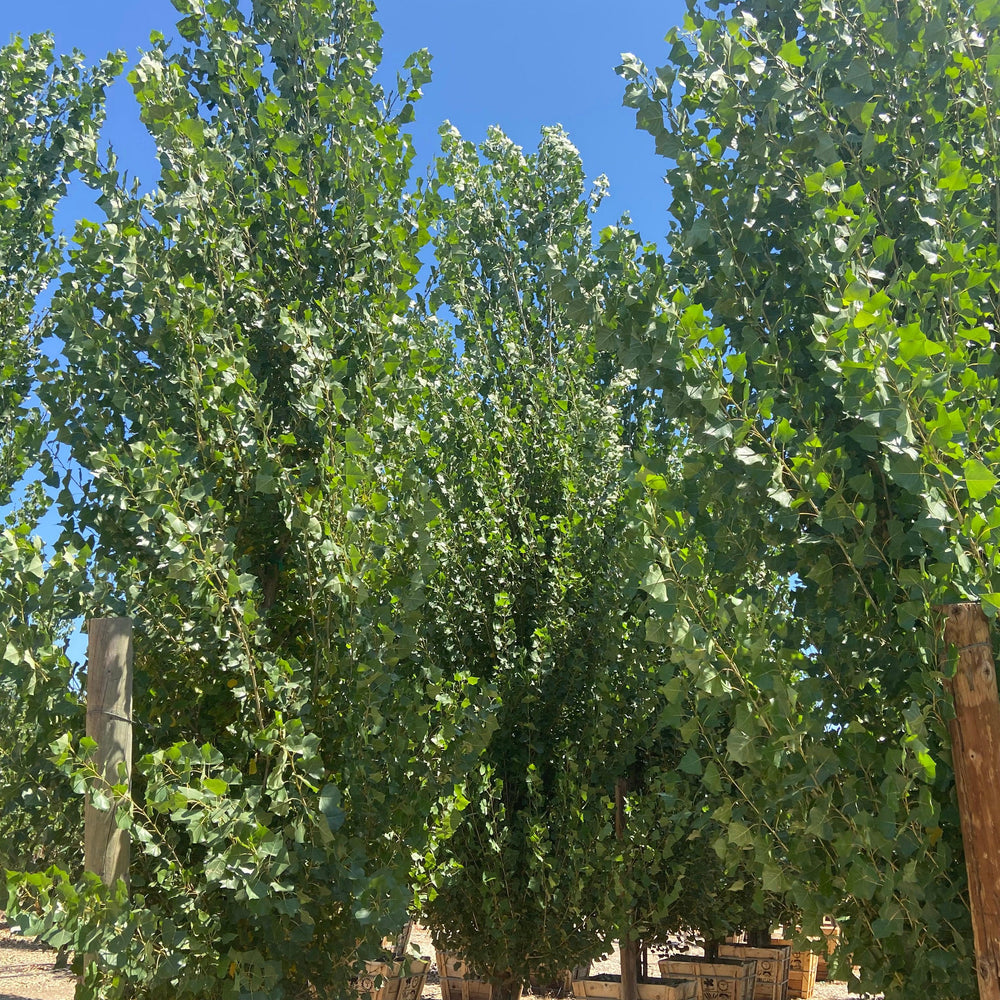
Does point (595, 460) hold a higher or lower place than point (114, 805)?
higher

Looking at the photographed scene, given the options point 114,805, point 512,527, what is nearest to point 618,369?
point 512,527

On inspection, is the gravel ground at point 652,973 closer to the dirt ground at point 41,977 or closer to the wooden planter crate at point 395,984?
the dirt ground at point 41,977

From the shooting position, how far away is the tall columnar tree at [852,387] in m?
3.01

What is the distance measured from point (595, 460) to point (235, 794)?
4.51 m

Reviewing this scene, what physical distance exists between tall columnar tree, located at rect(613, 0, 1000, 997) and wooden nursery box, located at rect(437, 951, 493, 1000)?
15.9 feet

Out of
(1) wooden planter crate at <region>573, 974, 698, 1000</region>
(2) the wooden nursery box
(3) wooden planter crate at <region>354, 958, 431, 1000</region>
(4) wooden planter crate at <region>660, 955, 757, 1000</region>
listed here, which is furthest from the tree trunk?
(3) wooden planter crate at <region>354, 958, 431, 1000</region>

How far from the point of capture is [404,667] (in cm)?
561

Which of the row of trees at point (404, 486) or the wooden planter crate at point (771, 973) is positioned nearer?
the row of trees at point (404, 486)

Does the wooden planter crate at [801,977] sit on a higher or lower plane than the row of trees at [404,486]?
lower

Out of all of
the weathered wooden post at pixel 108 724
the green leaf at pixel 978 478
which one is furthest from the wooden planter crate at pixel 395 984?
the green leaf at pixel 978 478

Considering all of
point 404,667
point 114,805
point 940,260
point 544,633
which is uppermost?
point 940,260

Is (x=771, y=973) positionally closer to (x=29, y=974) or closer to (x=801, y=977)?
(x=801, y=977)

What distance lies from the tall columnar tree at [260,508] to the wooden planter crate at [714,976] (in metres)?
5.17

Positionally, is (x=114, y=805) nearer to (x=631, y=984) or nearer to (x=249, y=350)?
(x=249, y=350)
